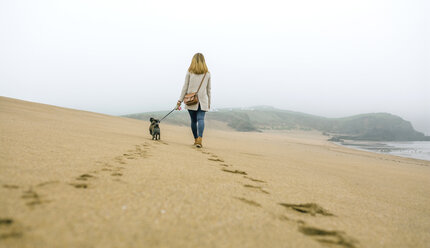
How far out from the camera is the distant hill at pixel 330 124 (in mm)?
19414

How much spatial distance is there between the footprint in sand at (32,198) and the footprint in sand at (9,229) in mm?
121

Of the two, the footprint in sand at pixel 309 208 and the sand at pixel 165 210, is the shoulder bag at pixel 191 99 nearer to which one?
the sand at pixel 165 210

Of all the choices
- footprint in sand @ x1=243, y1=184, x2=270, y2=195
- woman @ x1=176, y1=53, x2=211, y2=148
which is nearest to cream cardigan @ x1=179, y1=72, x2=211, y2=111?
woman @ x1=176, y1=53, x2=211, y2=148

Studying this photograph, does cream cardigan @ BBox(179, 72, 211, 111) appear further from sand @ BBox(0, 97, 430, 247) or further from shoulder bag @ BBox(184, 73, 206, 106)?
sand @ BBox(0, 97, 430, 247)

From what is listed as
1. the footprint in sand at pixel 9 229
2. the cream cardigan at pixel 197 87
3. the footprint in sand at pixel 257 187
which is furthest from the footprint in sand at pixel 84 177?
the cream cardigan at pixel 197 87

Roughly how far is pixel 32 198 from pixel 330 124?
3718cm

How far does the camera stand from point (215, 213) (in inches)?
38.7

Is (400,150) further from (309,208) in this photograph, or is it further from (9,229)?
(9,229)

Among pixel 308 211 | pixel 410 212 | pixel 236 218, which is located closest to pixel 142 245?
pixel 236 218

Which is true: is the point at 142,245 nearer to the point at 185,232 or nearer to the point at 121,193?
the point at 185,232

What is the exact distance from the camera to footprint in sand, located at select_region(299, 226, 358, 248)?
0.90 metres

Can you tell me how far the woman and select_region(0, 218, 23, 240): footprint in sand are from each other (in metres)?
3.08

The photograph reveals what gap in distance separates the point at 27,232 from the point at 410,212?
6.77ft

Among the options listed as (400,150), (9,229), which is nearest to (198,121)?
(9,229)
